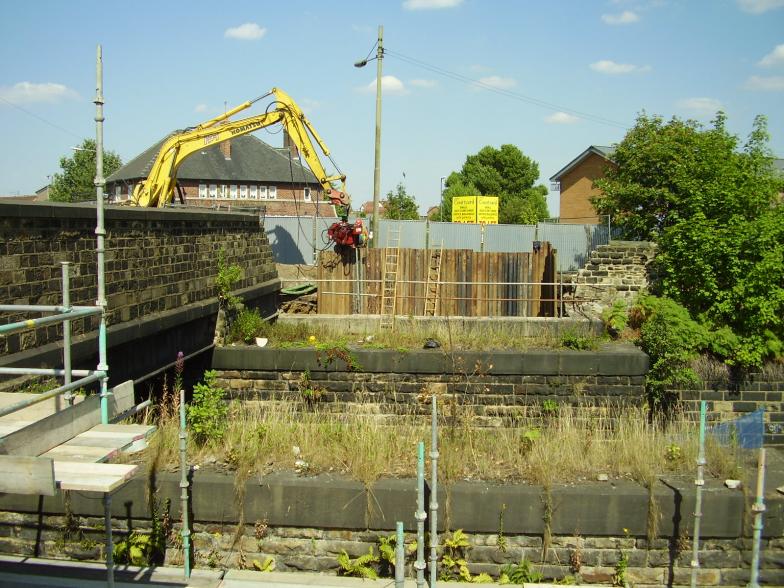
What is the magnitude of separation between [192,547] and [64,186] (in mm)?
49283

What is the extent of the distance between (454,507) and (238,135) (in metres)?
15.7

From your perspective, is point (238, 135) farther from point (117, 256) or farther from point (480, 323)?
point (117, 256)

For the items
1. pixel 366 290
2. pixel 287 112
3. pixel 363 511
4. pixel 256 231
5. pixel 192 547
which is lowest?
pixel 192 547

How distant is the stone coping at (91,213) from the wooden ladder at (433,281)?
6.46 meters

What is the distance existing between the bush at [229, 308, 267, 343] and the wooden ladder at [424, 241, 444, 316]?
5967 millimetres

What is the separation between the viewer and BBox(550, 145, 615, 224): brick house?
40.6 metres

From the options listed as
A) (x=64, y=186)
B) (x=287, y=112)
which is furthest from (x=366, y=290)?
(x=64, y=186)

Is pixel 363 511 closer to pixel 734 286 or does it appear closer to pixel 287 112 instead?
pixel 734 286

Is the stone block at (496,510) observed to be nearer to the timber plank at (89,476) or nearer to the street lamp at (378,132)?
the timber plank at (89,476)

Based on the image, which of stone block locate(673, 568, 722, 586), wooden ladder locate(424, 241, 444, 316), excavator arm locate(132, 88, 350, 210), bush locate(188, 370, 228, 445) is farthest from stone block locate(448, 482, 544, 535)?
excavator arm locate(132, 88, 350, 210)

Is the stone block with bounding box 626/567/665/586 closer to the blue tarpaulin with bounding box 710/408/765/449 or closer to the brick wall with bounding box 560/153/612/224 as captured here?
the blue tarpaulin with bounding box 710/408/765/449

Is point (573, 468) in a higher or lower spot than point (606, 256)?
lower

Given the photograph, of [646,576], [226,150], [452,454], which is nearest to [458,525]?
[452,454]

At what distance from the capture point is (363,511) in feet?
19.0
